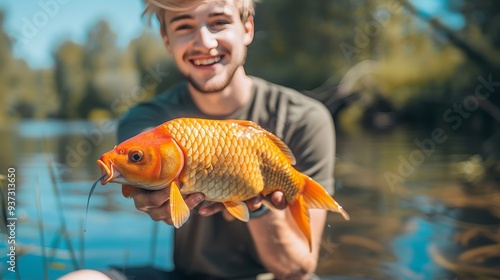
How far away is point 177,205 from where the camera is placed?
1125 millimetres

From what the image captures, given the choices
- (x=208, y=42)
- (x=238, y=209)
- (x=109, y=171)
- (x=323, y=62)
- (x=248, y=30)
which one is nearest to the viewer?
(x=109, y=171)

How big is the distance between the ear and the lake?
37 cm

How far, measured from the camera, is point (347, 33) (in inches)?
64.2

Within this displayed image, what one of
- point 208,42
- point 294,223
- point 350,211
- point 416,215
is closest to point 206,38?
point 208,42

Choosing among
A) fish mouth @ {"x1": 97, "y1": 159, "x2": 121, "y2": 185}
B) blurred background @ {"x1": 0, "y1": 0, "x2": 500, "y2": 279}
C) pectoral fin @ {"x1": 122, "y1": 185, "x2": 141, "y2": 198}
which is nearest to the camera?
fish mouth @ {"x1": 97, "y1": 159, "x2": 121, "y2": 185}

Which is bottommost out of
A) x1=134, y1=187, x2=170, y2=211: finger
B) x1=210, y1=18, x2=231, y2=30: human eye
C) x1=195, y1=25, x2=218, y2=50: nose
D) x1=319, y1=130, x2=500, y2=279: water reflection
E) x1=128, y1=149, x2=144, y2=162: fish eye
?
x1=319, y1=130, x2=500, y2=279: water reflection

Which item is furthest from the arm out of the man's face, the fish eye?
the fish eye

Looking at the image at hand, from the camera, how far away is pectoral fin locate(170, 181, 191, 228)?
1122 mm

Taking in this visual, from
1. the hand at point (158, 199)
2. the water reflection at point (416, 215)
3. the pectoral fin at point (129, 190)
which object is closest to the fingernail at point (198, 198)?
the hand at point (158, 199)

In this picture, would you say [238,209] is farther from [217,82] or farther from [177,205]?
[217,82]

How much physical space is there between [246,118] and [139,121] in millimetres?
257

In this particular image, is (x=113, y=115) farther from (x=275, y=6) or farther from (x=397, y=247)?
(x=397, y=247)

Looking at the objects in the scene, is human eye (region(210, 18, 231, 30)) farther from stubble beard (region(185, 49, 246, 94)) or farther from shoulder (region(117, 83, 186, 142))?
shoulder (region(117, 83, 186, 142))

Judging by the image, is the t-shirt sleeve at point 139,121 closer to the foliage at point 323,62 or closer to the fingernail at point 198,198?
the foliage at point 323,62
